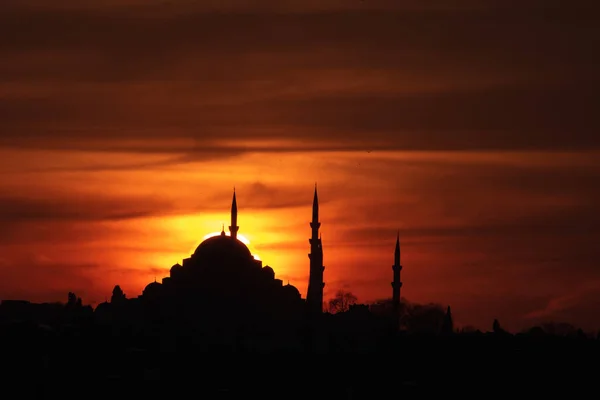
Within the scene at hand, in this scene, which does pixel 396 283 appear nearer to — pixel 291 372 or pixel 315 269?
pixel 315 269

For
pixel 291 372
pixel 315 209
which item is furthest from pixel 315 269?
pixel 291 372

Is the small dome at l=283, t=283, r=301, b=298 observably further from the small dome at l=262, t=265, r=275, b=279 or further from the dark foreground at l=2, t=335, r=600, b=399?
the dark foreground at l=2, t=335, r=600, b=399

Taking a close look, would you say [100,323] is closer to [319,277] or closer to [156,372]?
[319,277]

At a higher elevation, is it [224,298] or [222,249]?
[222,249]

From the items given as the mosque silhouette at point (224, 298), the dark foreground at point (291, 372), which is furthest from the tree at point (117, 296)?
the dark foreground at point (291, 372)

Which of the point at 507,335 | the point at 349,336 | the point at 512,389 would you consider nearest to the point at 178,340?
the point at 349,336
